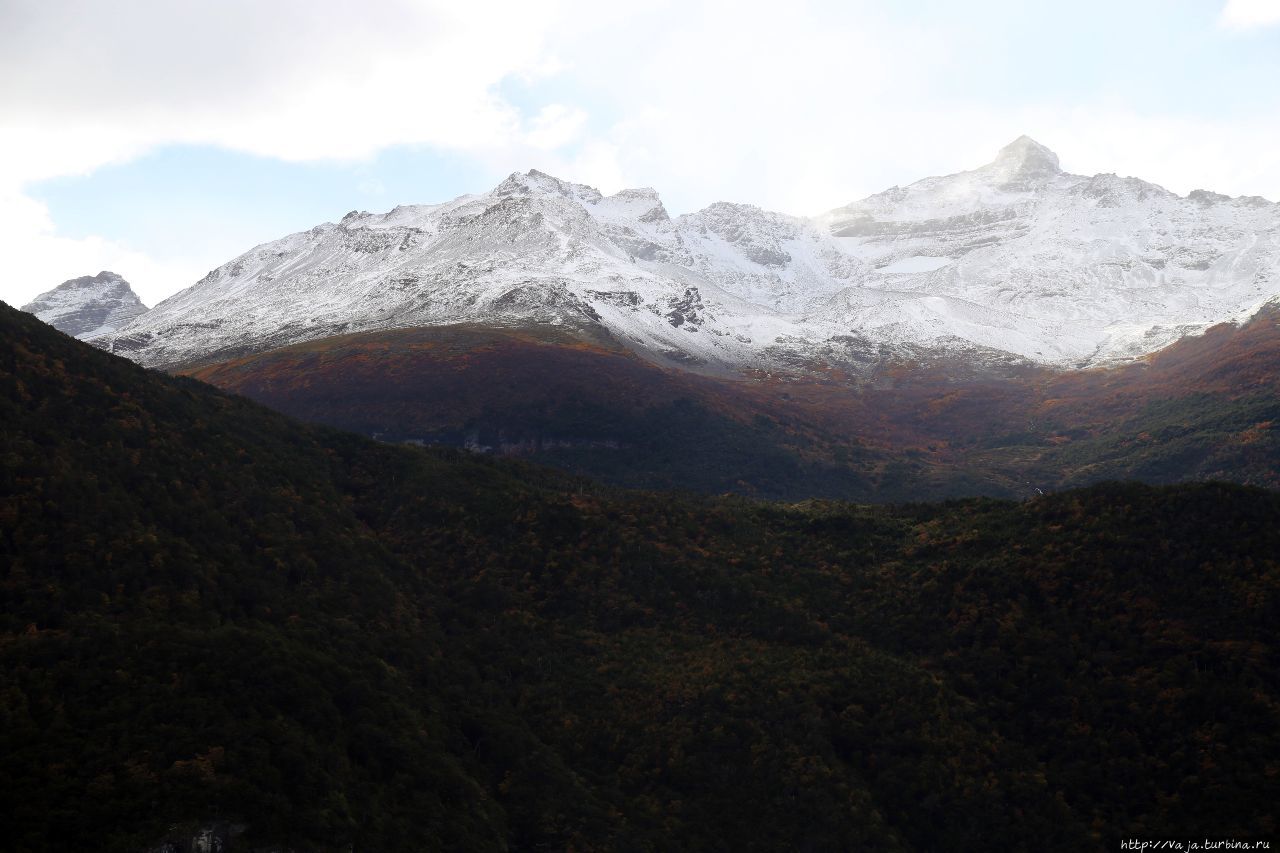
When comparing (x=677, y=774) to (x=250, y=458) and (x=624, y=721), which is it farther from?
(x=250, y=458)

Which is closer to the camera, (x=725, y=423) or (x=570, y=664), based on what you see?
(x=570, y=664)

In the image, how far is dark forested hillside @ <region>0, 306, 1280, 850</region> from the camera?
128 feet

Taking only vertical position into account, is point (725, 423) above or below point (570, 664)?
above

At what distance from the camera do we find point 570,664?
59.7 metres

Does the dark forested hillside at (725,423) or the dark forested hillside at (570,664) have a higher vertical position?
the dark forested hillside at (725,423)

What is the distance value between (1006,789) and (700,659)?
749 inches

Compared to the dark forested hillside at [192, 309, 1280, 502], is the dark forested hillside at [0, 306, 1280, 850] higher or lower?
lower

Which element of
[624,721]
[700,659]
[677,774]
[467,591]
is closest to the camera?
[677,774]

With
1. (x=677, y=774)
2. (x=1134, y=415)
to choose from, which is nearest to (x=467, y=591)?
(x=677, y=774)

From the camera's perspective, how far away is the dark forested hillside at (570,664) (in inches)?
1538

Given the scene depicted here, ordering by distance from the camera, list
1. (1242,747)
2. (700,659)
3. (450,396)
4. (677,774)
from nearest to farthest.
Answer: (1242,747) → (677,774) → (700,659) → (450,396)

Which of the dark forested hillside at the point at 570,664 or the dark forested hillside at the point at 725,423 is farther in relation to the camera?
the dark forested hillside at the point at 725,423

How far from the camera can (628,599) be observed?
220 feet

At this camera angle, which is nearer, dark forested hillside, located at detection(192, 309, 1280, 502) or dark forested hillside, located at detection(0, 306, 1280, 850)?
dark forested hillside, located at detection(0, 306, 1280, 850)
